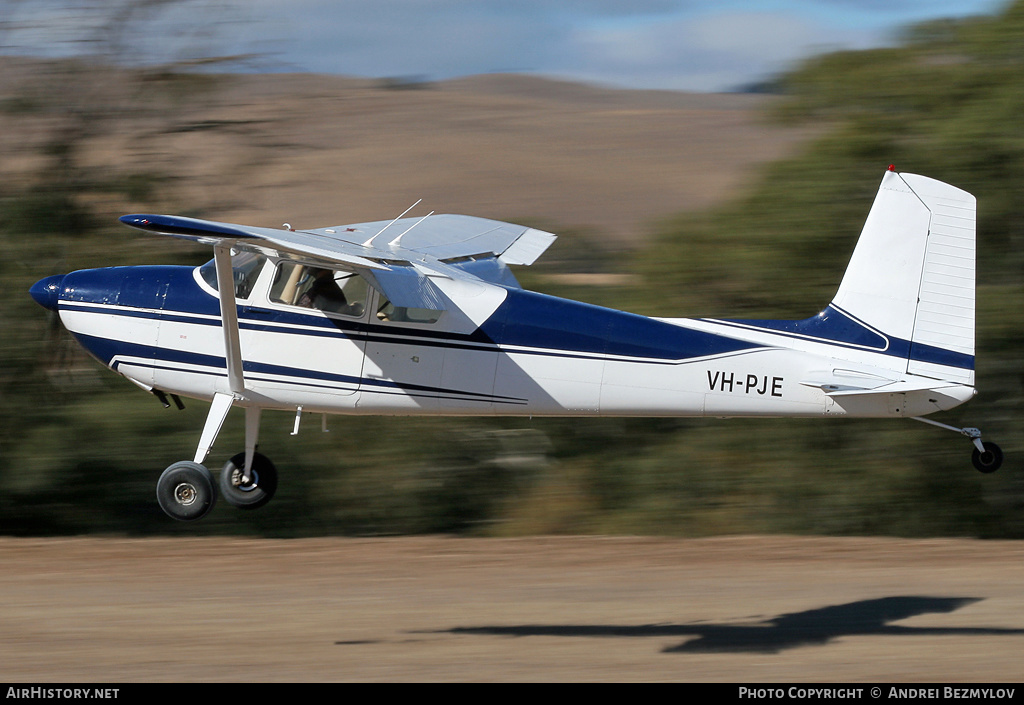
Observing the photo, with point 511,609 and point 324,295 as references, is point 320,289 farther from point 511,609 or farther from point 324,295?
point 511,609

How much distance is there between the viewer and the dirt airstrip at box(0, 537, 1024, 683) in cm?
882

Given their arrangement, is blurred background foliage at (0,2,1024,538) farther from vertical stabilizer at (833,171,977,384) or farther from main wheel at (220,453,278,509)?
vertical stabilizer at (833,171,977,384)

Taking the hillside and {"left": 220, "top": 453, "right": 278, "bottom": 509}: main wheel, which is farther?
the hillside

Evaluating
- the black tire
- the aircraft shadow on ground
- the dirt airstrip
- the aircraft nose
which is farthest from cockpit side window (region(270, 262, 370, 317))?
the black tire

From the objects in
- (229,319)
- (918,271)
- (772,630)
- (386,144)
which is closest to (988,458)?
(918,271)

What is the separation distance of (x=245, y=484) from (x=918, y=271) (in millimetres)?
5822

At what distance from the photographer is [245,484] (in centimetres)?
982

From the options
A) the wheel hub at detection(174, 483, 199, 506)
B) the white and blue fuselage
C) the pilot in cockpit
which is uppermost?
the pilot in cockpit

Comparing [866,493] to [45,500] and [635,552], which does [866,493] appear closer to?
[635,552]

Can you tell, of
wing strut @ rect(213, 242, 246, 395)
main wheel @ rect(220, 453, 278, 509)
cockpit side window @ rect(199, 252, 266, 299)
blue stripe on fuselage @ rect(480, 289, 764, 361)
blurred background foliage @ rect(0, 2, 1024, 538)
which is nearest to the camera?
wing strut @ rect(213, 242, 246, 395)

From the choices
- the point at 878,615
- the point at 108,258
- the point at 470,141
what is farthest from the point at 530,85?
the point at 878,615

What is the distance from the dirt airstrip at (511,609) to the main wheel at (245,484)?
1150 millimetres

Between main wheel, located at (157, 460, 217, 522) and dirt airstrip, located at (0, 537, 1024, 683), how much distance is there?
3.61ft

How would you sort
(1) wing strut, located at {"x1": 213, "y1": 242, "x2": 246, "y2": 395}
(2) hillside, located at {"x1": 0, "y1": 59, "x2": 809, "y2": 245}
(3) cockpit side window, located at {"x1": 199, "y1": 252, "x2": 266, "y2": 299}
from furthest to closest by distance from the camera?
(2) hillside, located at {"x1": 0, "y1": 59, "x2": 809, "y2": 245}, (3) cockpit side window, located at {"x1": 199, "y1": 252, "x2": 266, "y2": 299}, (1) wing strut, located at {"x1": 213, "y1": 242, "x2": 246, "y2": 395}
